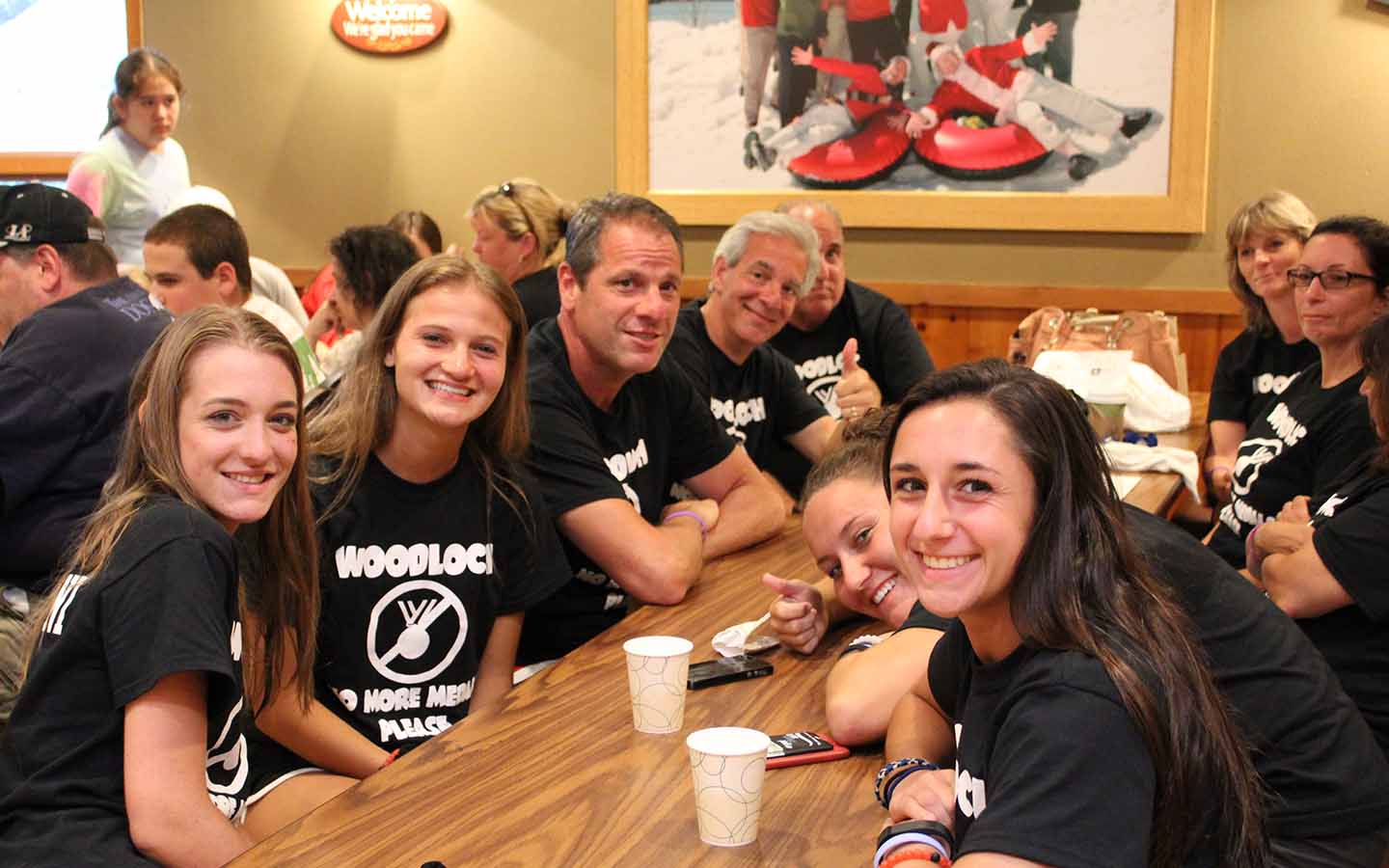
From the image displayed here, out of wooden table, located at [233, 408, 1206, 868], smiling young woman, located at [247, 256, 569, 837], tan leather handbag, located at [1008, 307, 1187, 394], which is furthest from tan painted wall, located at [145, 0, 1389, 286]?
wooden table, located at [233, 408, 1206, 868]

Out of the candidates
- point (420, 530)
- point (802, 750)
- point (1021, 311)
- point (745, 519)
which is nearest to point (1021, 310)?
point (1021, 311)

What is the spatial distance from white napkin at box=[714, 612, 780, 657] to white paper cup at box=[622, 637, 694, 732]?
1.17 ft

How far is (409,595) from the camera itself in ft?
7.48

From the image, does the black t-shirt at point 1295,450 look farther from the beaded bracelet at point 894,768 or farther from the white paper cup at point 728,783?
the white paper cup at point 728,783

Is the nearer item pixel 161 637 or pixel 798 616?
pixel 161 637

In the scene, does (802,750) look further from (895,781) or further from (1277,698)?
(1277,698)

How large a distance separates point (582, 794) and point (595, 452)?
1.09m

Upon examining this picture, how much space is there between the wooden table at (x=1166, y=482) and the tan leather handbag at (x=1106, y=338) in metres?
0.25

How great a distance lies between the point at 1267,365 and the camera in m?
4.25

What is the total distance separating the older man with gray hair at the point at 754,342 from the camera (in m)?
3.45

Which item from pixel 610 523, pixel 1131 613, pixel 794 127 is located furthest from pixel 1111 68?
pixel 1131 613

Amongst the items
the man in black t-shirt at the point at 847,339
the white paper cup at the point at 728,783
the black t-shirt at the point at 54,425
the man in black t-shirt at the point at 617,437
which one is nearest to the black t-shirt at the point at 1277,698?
the white paper cup at the point at 728,783

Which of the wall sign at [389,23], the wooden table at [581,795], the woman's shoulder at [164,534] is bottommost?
the wooden table at [581,795]

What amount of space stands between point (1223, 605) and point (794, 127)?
4816 mm
